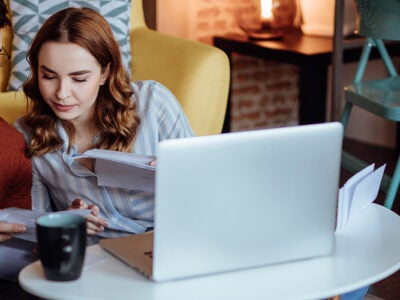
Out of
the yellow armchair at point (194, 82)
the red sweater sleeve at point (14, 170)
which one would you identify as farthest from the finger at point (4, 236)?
the yellow armchair at point (194, 82)

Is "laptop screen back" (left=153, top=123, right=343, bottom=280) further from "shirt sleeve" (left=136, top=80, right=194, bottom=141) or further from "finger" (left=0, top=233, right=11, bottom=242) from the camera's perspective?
"shirt sleeve" (left=136, top=80, right=194, bottom=141)

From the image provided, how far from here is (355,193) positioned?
4.82ft

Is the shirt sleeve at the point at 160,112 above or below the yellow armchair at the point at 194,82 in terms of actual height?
above

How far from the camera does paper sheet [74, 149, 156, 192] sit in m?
1.47

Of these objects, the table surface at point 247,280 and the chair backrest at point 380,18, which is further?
the chair backrest at point 380,18

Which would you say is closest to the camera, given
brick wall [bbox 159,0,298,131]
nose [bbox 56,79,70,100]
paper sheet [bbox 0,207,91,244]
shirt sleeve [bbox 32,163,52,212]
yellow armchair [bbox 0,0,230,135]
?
paper sheet [bbox 0,207,91,244]

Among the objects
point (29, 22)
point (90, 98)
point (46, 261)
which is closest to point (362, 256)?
point (46, 261)

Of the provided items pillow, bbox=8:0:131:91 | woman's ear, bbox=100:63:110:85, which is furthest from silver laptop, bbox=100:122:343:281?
pillow, bbox=8:0:131:91

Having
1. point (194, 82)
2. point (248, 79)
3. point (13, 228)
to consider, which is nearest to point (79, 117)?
point (13, 228)

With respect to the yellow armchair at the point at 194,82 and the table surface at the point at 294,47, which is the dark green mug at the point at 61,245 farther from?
the table surface at the point at 294,47

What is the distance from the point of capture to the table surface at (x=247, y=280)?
48.1 inches

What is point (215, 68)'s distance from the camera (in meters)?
2.65

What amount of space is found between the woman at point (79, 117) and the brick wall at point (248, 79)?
1.88m

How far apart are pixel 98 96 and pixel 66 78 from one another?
166mm
